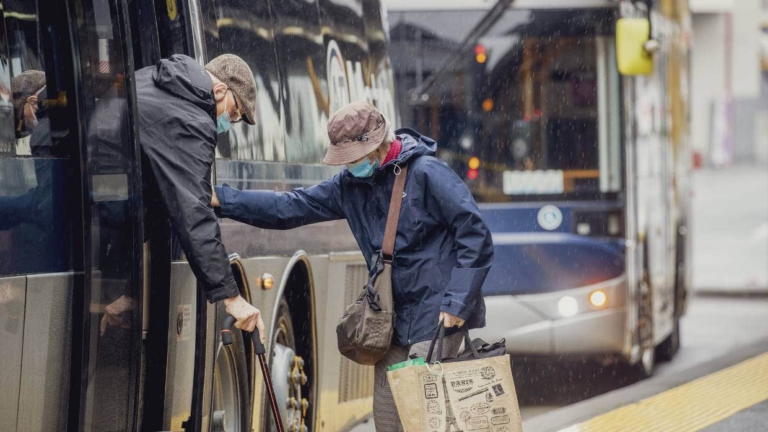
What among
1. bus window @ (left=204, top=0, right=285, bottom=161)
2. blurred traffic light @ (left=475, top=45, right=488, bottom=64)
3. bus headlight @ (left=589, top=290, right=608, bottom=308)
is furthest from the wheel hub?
blurred traffic light @ (left=475, top=45, right=488, bottom=64)

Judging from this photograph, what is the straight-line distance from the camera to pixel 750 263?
23562 mm

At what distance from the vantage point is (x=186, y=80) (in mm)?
4492

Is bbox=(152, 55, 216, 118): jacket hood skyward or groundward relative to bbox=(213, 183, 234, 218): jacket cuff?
skyward

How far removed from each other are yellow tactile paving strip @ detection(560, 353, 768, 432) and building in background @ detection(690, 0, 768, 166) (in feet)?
168

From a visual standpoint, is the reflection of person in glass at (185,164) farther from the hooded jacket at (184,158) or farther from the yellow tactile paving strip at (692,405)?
the yellow tactile paving strip at (692,405)

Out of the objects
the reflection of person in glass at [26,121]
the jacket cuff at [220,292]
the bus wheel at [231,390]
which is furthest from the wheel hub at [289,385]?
the reflection of person in glass at [26,121]

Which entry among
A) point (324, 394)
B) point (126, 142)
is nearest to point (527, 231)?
point (324, 394)

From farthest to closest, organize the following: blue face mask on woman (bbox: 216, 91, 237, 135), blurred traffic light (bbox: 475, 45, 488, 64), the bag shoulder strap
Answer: blurred traffic light (bbox: 475, 45, 488, 64), the bag shoulder strap, blue face mask on woman (bbox: 216, 91, 237, 135)

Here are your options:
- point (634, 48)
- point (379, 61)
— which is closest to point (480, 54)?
point (634, 48)

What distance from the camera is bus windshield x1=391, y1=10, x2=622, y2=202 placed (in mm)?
9641

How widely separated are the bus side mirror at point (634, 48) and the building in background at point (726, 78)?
50.8 metres

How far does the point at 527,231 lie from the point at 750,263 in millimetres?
14956

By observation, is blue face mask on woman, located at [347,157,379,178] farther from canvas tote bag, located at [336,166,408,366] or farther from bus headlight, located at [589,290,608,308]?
bus headlight, located at [589,290,608,308]

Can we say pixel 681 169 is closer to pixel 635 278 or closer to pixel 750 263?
pixel 635 278
